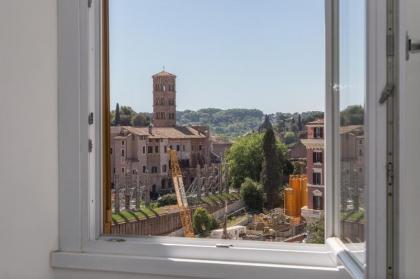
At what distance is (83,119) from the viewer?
6.95ft

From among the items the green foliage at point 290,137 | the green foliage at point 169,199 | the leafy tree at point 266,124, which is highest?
the leafy tree at point 266,124

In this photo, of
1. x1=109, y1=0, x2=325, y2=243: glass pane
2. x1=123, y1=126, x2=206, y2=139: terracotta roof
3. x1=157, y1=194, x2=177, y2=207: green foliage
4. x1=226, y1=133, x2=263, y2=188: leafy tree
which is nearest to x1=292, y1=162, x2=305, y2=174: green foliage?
x1=109, y1=0, x2=325, y2=243: glass pane

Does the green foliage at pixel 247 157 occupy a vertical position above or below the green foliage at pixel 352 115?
below

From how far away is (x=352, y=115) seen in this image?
1.52 metres

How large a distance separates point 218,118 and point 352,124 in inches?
26.5

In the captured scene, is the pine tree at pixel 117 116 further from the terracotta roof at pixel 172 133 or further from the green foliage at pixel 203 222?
the green foliage at pixel 203 222

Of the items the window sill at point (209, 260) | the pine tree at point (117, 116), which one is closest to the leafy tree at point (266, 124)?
the window sill at point (209, 260)

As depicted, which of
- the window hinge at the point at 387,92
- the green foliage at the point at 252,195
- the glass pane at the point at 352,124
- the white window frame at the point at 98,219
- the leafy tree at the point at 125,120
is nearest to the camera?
the window hinge at the point at 387,92

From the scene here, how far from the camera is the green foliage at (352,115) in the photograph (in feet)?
4.48

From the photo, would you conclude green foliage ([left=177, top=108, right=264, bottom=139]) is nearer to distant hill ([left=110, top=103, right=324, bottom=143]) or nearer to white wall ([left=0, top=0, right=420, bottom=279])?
distant hill ([left=110, top=103, right=324, bottom=143])

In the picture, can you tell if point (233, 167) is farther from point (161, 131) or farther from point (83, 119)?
point (83, 119)

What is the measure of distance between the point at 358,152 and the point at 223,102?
75 cm

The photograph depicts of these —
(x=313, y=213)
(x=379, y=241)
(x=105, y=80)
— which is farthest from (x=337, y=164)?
(x=105, y=80)
